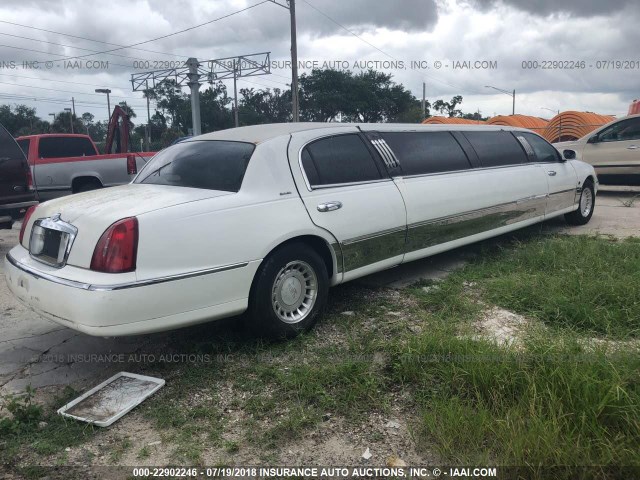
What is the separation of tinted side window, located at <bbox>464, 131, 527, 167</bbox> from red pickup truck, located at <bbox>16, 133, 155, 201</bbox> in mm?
7389

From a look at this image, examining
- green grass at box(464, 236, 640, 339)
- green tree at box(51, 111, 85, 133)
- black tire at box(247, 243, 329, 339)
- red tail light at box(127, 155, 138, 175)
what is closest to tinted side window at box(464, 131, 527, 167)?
green grass at box(464, 236, 640, 339)

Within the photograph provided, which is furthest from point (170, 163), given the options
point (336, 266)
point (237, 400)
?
point (237, 400)

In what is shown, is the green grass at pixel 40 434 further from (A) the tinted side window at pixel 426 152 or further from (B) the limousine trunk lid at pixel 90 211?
(A) the tinted side window at pixel 426 152

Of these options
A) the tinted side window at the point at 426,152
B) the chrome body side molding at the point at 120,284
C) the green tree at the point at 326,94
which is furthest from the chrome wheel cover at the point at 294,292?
the green tree at the point at 326,94

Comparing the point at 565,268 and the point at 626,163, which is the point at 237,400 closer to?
the point at 565,268

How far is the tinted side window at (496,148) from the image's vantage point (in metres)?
6.05

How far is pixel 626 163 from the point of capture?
11.0 m

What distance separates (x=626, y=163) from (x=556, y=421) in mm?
10092

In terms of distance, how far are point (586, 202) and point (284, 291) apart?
5.91 m

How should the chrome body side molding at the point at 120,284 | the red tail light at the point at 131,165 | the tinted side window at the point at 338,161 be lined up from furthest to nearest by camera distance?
1. the red tail light at the point at 131,165
2. the tinted side window at the point at 338,161
3. the chrome body side molding at the point at 120,284

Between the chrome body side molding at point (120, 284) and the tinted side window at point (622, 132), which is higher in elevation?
the tinted side window at point (622, 132)

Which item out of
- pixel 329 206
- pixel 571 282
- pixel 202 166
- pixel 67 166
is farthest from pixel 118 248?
pixel 67 166

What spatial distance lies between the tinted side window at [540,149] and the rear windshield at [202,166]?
4.19m

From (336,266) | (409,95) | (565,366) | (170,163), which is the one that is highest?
(409,95)
